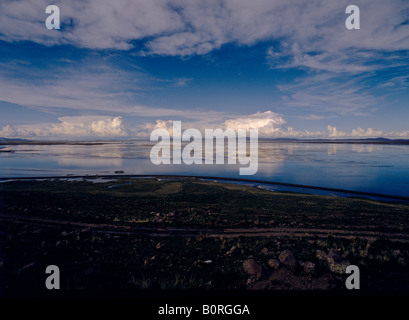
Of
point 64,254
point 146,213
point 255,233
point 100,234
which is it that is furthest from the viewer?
point 146,213

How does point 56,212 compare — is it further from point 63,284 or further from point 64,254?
point 63,284

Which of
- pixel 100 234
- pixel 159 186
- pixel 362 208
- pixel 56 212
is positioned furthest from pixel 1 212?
pixel 362 208

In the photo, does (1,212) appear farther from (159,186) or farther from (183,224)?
(159,186)

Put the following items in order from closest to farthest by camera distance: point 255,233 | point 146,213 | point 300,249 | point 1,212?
1. point 300,249
2. point 255,233
3. point 1,212
4. point 146,213

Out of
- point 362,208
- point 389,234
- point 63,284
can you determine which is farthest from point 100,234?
point 362,208

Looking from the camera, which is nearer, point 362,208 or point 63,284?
point 63,284
